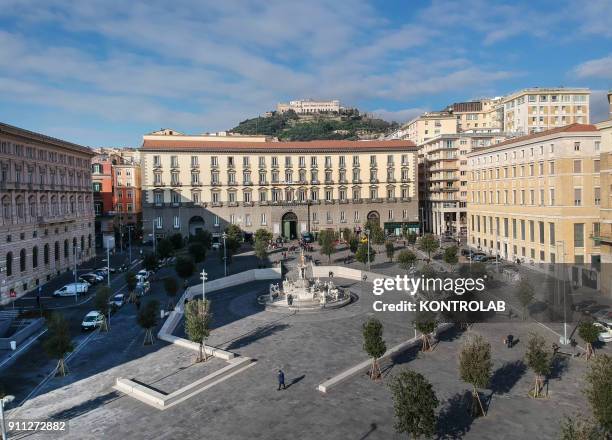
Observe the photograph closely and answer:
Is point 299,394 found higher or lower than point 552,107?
lower

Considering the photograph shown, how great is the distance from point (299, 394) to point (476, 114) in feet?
323

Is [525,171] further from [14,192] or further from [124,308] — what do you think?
[14,192]

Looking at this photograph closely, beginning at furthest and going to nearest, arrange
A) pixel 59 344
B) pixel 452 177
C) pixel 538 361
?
1. pixel 452 177
2. pixel 59 344
3. pixel 538 361

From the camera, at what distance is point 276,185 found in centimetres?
7994

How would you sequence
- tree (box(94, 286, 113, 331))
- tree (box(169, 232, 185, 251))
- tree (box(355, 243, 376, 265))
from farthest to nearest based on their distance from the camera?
tree (box(169, 232, 185, 251)) → tree (box(355, 243, 376, 265)) → tree (box(94, 286, 113, 331))

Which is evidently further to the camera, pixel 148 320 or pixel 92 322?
pixel 92 322

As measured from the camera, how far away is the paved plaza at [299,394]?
Answer: 17.7 metres

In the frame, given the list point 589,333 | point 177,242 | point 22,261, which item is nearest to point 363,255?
point 177,242

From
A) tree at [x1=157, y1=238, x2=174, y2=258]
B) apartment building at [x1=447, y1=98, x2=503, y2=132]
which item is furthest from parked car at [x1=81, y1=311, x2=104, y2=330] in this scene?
apartment building at [x1=447, y1=98, x2=503, y2=132]

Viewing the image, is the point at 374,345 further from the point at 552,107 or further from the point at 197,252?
the point at 552,107

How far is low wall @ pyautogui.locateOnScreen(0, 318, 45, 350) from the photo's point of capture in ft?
98.4

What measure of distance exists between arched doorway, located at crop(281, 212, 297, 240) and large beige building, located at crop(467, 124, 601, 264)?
3372 centimetres

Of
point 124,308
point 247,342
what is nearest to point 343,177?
point 124,308

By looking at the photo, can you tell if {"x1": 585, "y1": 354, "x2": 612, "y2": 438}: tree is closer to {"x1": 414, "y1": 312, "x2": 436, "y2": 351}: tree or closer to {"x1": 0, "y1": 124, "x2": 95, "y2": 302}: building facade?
{"x1": 414, "y1": 312, "x2": 436, "y2": 351}: tree
